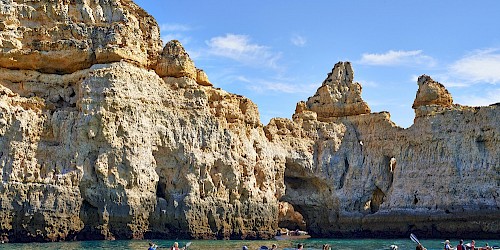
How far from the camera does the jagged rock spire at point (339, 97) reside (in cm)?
5212

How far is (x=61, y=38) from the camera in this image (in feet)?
127

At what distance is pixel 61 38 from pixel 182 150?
9760 millimetres

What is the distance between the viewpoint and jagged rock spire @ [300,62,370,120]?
5212 cm

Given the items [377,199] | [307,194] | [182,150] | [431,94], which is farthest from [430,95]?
[182,150]

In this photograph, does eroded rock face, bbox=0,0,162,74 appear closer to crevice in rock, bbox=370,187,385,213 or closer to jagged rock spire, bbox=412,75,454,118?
crevice in rock, bbox=370,187,385,213

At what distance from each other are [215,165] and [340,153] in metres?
12.7

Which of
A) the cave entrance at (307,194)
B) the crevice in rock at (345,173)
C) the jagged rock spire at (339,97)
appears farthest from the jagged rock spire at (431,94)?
the cave entrance at (307,194)

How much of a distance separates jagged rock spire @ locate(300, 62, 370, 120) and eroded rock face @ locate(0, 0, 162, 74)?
17332 millimetres

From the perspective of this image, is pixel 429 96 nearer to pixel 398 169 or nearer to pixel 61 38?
pixel 398 169

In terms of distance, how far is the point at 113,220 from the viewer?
35594mm

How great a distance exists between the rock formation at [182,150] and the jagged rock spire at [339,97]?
0.52 feet

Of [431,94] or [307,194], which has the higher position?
[431,94]

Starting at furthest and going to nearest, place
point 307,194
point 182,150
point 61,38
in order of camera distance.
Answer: point 307,194 → point 182,150 → point 61,38

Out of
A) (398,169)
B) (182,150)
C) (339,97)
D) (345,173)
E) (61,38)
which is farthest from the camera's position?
(339,97)
